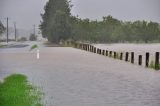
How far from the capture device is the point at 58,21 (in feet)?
359

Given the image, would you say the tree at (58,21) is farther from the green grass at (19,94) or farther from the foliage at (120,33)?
the green grass at (19,94)

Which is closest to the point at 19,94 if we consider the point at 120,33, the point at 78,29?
the point at 78,29

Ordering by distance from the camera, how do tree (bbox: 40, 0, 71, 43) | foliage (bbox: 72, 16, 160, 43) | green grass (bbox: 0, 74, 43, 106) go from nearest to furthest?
1. green grass (bbox: 0, 74, 43, 106)
2. tree (bbox: 40, 0, 71, 43)
3. foliage (bbox: 72, 16, 160, 43)

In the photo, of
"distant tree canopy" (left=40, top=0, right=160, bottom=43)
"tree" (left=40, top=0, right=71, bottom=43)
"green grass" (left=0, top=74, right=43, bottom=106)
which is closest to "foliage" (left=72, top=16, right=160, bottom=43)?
"distant tree canopy" (left=40, top=0, right=160, bottom=43)

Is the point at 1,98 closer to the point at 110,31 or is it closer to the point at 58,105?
the point at 58,105

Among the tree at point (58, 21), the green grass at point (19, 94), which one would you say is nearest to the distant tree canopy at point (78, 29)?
the tree at point (58, 21)

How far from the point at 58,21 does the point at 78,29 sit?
176 feet

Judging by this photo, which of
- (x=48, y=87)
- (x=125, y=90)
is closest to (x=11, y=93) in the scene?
(x=48, y=87)

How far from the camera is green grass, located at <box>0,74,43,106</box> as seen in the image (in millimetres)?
14250

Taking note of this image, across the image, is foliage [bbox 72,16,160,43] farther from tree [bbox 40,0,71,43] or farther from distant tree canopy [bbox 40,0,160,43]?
tree [bbox 40,0,71,43]

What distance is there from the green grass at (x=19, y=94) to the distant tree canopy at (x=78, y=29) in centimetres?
8909

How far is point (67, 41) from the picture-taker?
4171 inches

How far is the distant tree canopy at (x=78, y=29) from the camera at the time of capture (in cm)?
10950

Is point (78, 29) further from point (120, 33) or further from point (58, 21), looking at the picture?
point (58, 21)
